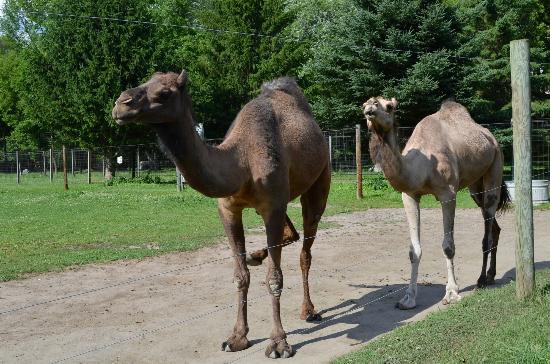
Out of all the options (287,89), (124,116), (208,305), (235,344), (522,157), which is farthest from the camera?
(208,305)

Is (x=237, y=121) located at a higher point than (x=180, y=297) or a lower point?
higher

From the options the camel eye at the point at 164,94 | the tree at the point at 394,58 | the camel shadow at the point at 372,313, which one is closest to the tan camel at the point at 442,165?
the camel shadow at the point at 372,313

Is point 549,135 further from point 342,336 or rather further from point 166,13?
point 166,13

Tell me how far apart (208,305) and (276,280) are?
160cm

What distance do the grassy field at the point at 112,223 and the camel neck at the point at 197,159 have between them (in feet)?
15.7

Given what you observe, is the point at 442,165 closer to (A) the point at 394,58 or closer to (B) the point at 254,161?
(B) the point at 254,161

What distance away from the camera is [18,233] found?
41.7 ft

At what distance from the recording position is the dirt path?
559 cm

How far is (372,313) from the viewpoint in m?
6.71

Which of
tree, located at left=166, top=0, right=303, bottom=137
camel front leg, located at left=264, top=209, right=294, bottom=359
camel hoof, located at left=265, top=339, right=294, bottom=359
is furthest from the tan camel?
tree, located at left=166, top=0, right=303, bottom=137

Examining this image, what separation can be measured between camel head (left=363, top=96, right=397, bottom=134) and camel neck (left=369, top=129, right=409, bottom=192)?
0.31ft

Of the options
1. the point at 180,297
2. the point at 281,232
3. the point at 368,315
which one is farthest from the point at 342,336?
the point at 180,297

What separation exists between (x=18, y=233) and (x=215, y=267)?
18.6 ft

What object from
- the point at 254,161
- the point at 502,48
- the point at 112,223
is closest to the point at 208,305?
the point at 254,161
